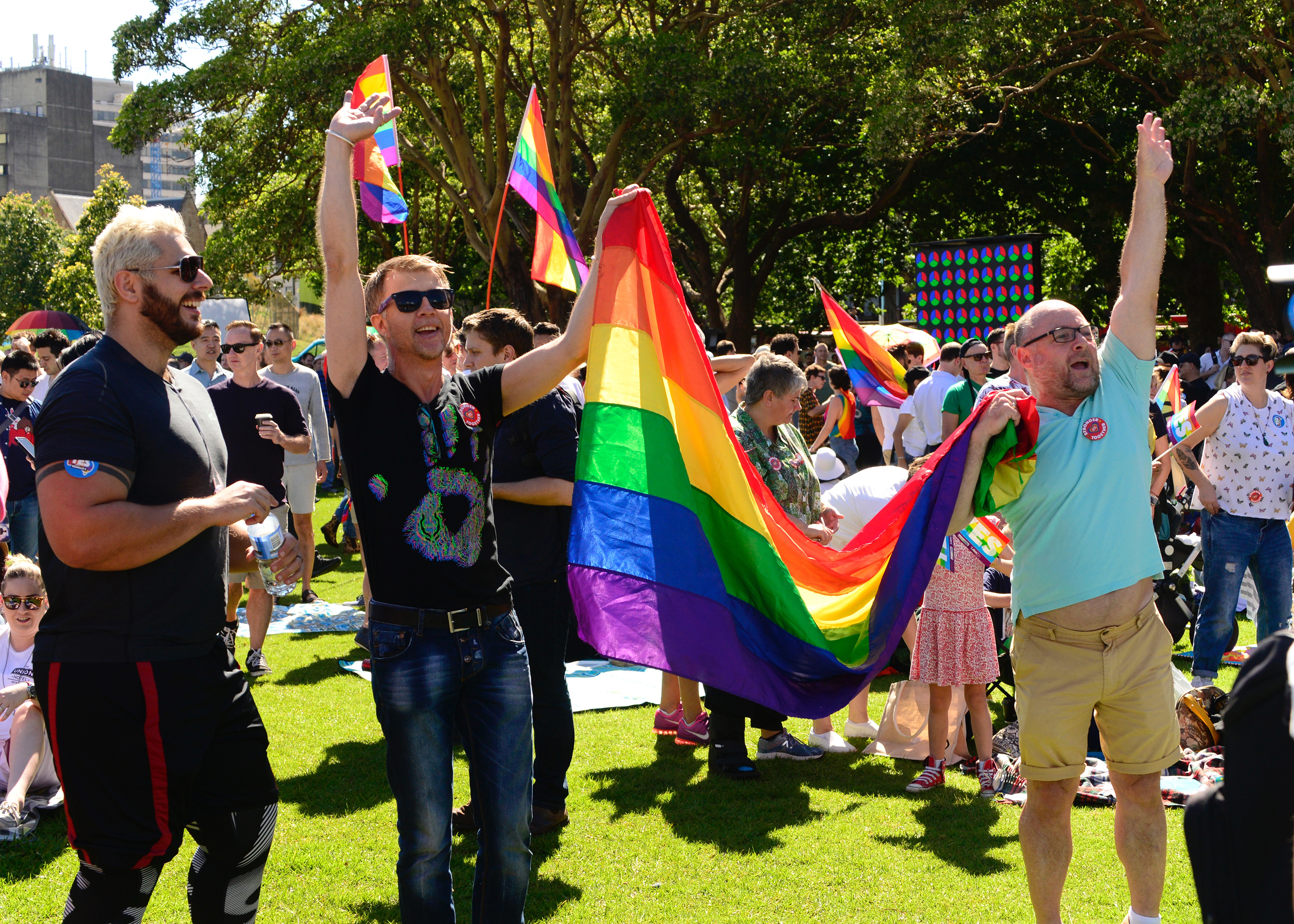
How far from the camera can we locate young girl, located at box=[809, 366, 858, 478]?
42.2 feet

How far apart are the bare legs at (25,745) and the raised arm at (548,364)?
3.26 metres

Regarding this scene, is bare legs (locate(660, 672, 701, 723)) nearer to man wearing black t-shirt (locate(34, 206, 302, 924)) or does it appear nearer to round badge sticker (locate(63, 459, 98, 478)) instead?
man wearing black t-shirt (locate(34, 206, 302, 924))

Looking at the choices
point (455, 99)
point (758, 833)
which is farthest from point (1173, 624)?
point (455, 99)

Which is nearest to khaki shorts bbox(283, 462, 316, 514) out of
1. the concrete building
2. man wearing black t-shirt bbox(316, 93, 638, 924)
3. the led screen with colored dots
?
man wearing black t-shirt bbox(316, 93, 638, 924)

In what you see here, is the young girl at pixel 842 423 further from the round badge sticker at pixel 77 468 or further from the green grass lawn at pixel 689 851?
the round badge sticker at pixel 77 468

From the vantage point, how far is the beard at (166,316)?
3.05 m

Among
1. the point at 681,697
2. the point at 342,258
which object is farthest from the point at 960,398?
the point at 342,258

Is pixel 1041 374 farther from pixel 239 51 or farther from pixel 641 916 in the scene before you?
pixel 239 51

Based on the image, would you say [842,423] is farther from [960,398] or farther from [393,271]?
[393,271]

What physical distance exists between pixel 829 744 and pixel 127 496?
4749mm

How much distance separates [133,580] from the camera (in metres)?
2.95

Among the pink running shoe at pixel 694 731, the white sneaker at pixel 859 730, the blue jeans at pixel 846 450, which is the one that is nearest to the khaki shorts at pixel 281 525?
the pink running shoe at pixel 694 731

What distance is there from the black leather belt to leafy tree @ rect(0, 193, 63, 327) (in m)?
64.1

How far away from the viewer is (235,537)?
147 inches
